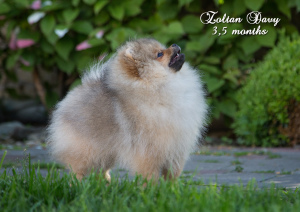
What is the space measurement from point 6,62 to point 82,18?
1.52 metres

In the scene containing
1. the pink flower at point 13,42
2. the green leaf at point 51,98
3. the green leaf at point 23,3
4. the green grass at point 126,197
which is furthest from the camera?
the green leaf at point 51,98

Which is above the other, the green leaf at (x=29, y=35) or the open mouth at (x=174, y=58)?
the green leaf at (x=29, y=35)

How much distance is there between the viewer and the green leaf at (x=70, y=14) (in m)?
7.16

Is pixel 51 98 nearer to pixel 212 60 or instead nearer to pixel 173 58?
pixel 212 60

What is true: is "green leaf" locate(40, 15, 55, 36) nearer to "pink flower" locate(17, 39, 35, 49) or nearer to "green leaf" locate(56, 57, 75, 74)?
"pink flower" locate(17, 39, 35, 49)

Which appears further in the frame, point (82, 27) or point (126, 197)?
point (82, 27)

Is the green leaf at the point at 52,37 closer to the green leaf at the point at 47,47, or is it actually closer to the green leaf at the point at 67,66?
the green leaf at the point at 47,47

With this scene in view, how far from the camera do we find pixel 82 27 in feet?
24.2

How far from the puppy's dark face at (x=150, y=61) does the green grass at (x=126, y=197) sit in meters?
0.78

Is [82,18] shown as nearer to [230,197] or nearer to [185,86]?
[185,86]

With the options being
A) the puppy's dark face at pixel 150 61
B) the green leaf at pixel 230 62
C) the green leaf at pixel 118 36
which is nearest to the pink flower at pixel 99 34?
the green leaf at pixel 118 36

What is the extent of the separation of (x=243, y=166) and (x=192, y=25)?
3.27 metres

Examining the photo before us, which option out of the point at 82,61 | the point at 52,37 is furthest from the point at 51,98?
the point at 52,37

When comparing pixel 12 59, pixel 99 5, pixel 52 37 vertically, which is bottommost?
pixel 12 59
